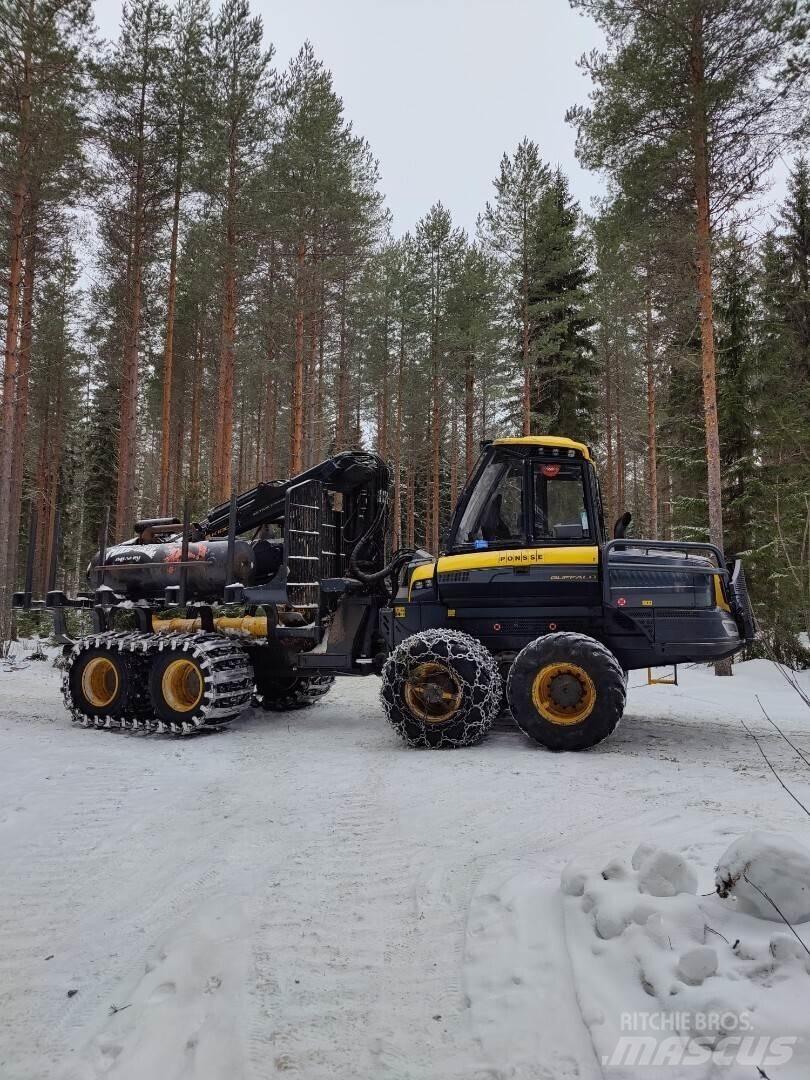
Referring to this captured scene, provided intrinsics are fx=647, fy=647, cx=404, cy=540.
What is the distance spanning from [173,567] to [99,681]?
1.62 metres

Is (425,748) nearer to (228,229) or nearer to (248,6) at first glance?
(228,229)

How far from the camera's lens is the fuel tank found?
305 inches

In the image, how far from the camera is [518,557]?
257 inches

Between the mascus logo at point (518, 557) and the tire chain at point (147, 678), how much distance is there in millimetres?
3246

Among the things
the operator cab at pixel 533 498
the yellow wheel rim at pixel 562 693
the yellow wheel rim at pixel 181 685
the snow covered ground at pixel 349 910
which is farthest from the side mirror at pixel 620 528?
the yellow wheel rim at pixel 181 685

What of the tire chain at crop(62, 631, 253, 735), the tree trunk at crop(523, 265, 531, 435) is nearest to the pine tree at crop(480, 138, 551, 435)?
the tree trunk at crop(523, 265, 531, 435)

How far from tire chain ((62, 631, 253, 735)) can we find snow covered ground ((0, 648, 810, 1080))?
109cm

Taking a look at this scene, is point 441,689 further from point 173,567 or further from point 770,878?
point 770,878

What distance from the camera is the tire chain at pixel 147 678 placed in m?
7.03

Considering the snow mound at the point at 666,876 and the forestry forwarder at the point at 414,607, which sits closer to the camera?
the snow mound at the point at 666,876

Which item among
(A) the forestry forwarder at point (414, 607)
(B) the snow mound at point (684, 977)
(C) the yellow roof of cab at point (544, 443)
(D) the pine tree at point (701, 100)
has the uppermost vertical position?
(D) the pine tree at point (701, 100)

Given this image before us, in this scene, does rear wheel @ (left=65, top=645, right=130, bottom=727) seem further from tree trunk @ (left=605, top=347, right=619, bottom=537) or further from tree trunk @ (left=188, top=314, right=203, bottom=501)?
tree trunk @ (left=605, top=347, right=619, bottom=537)

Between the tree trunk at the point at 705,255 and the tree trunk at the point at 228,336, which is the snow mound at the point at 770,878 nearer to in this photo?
the tree trunk at the point at 705,255

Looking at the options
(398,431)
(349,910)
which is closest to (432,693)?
(349,910)
